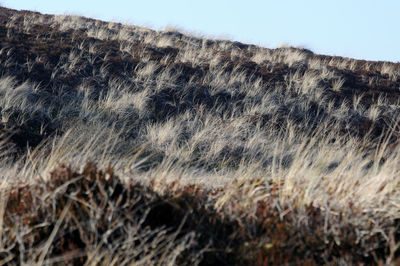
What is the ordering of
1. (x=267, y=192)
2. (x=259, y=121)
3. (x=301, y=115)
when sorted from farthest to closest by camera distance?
(x=301, y=115)
(x=259, y=121)
(x=267, y=192)

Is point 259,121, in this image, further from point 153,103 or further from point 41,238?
point 41,238

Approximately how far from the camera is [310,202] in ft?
13.2

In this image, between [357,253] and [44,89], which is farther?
[44,89]

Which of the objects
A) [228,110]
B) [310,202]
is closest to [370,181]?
[310,202]

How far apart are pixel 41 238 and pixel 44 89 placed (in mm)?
9862

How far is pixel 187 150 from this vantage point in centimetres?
1104

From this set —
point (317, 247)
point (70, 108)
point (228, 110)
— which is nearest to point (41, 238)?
point (317, 247)

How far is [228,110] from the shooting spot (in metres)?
14.0

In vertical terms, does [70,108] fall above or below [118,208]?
below

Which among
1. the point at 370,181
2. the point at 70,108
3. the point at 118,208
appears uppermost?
the point at 370,181

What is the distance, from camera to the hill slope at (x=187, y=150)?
3361 mm

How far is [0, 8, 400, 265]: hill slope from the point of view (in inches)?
132

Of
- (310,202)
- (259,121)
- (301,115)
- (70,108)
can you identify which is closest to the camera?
(310,202)

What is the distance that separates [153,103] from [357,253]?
409 inches
